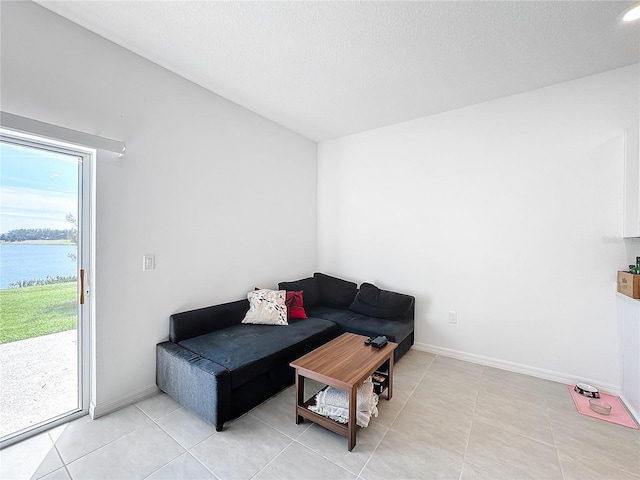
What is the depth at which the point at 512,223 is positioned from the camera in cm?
271

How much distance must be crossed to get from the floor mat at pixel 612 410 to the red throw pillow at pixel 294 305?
240 cm

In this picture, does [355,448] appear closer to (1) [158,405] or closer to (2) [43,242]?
(1) [158,405]

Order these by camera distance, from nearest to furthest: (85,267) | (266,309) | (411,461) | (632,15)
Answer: (411,461), (632,15), (85,267), (266,309)

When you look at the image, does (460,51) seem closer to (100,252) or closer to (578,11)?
(578,11)

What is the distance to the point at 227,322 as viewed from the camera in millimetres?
2641

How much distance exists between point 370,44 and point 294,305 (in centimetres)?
247

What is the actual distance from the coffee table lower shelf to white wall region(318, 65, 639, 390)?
5.87 ft

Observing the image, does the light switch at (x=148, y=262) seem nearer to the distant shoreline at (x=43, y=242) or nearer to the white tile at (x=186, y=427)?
the distant shoreline at (x=43, y=242)

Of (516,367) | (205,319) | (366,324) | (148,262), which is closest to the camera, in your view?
(148,262)

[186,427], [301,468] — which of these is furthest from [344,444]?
[186,427]

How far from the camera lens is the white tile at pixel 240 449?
60.7 inches

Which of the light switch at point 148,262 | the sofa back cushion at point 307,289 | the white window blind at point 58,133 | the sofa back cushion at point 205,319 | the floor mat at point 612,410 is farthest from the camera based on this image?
the sofa back cushion at point 307,289

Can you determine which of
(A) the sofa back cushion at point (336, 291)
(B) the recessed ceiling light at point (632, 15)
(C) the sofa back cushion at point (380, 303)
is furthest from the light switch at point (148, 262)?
(B) the recessed ceiling light at point (632, 15)

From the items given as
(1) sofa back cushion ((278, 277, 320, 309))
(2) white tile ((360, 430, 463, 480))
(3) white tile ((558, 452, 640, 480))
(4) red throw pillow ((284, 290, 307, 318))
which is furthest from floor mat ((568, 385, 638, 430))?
(1) sofa back cushion ((278, 277, 320, 309))
